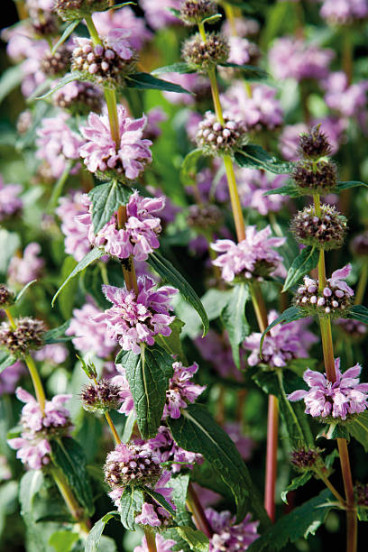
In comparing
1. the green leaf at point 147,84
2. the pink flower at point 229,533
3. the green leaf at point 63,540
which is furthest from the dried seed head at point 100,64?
the green leaf at point 63,540

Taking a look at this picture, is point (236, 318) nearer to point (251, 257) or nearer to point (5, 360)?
point (251, 257)

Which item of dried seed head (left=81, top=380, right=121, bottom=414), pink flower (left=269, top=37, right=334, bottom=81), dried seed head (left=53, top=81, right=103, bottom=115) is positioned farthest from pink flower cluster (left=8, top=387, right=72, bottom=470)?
pink flower (left=269, top=37, right=334, bottom=81)

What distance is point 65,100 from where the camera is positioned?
184 centimetres

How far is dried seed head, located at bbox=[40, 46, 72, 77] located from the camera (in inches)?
75.4

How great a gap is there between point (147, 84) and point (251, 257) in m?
0.52

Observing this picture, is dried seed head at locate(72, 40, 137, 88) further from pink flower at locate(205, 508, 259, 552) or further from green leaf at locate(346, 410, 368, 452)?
pink flower at locate(205, 508, 259, 552)

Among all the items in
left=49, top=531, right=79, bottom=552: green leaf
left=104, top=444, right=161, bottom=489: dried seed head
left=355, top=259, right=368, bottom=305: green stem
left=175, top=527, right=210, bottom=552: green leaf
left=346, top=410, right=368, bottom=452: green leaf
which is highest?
left=104, top=444, right=161, bottom=489: dried seed head

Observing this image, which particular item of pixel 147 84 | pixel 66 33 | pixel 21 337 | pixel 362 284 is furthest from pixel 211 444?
pixel 362 284

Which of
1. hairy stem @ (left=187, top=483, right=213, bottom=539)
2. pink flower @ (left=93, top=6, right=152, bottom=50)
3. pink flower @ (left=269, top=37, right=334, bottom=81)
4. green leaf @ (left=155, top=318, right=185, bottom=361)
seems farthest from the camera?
pink flower @ (left=269, top=37, right=334, bottom=81)

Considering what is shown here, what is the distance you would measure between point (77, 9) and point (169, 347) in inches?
28.0

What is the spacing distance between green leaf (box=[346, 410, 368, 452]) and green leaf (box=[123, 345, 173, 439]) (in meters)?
0.41

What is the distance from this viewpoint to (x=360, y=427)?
1.35 meters

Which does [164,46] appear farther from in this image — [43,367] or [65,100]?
[43,367]

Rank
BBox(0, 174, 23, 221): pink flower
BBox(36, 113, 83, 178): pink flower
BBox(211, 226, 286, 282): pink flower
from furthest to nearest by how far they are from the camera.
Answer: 1. BBox(0, 174, 23, 221): pink flower
2. BBox(36, 113, 83, 178): pink flower
3. BBox(211, 226, 286, 282): pink flower
